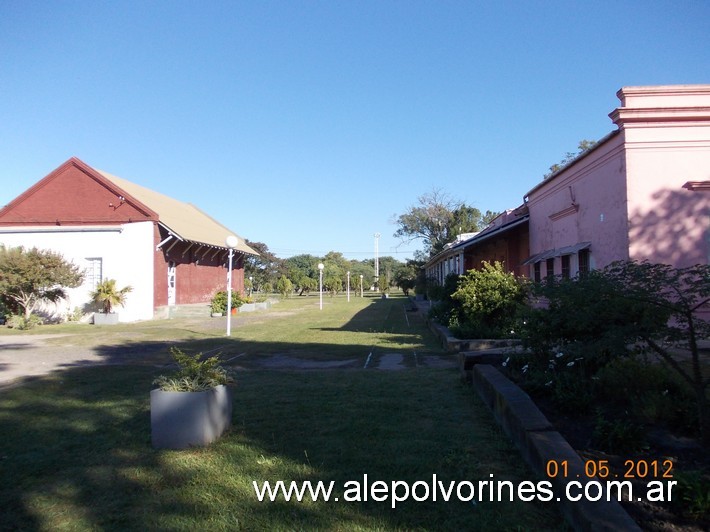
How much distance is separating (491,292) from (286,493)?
877cm

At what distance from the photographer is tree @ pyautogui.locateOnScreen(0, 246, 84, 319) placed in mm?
20250

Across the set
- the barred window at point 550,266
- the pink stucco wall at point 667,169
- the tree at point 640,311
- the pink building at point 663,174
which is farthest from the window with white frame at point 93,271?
the tree at point 640,311

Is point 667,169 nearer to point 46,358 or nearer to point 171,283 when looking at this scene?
point 46,358

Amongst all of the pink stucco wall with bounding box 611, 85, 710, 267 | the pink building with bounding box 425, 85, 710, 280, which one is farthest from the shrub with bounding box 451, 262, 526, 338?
the pink stucco wall with bounding box 611, 85, 710, 267

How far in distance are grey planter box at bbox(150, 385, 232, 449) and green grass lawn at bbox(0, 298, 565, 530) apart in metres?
0.12

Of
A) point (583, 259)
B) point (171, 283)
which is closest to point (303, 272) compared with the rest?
point (171, 283)

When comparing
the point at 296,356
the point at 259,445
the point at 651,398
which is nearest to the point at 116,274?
the point at 296,356

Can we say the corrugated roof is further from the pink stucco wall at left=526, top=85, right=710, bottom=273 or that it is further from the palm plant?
the pink stucco wall at left=526, top=85, right=710, bottom=273

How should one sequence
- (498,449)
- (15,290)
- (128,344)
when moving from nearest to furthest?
(498,449), (128,344), (15,290)

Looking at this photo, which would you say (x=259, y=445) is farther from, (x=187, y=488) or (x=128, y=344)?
(x=128, y=344)

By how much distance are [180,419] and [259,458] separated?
82cm

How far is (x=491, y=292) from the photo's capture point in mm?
11820

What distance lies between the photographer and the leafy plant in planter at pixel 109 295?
74.7ft

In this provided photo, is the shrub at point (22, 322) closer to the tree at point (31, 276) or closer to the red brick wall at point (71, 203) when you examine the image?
the tree at point (31, 276)
